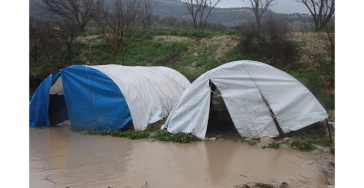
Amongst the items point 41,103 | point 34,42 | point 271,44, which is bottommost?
point 41,103

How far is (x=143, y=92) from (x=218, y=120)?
2855mm

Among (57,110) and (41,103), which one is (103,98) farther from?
(57,110)

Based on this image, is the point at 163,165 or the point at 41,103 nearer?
the point at 163,165

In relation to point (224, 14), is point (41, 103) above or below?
below

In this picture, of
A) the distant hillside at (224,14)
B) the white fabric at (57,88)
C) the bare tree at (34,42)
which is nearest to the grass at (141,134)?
the white fabric at (57,88)

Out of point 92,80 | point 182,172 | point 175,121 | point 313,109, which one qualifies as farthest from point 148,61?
point 182,172

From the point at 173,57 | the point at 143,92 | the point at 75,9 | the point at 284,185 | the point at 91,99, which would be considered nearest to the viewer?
the point at 284,185

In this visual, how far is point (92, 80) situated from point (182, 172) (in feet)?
18.6

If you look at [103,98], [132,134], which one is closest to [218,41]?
[103,98]

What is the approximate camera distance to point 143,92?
1089 centimetres

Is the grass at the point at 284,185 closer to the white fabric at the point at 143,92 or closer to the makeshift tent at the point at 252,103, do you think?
the makeshift tent at the point at 252,103

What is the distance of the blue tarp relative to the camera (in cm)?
1022

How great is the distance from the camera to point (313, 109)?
836 cm

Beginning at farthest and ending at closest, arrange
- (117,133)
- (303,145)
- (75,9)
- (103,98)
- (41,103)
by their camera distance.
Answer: (75,9)
(41,103)
(103,98)
(117,133)
(303,145)
